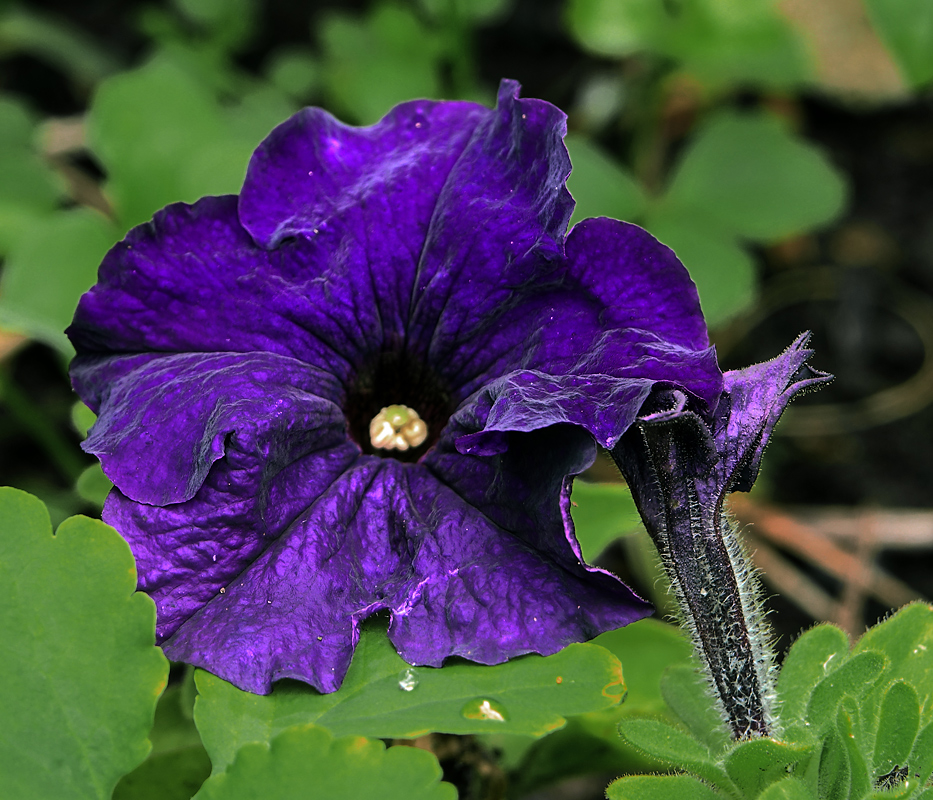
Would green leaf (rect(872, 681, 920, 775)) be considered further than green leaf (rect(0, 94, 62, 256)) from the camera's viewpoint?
No

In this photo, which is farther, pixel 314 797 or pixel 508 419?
pixel 508 419

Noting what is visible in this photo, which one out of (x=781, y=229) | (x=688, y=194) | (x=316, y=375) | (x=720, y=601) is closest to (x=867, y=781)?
(x=720, y=601)

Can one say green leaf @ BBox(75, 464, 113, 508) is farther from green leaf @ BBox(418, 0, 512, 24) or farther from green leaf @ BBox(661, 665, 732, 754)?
green leaf @ BBox(418, 0, 512, 24)

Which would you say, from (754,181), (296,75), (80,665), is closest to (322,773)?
(80,665)

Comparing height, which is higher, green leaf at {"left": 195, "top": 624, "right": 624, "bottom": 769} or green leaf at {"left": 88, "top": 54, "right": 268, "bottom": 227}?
green leaf at {"left": 88, "top": 54, "right": 268, "bottom": 227}

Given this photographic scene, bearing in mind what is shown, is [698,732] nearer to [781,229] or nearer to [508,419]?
[508,419]

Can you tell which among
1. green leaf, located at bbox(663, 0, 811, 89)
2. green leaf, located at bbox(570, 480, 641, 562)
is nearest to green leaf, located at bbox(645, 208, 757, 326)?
green leaf, located at bbox(663, 0, 811, 89)

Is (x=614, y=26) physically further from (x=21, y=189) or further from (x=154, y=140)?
(x=21, y=189)
